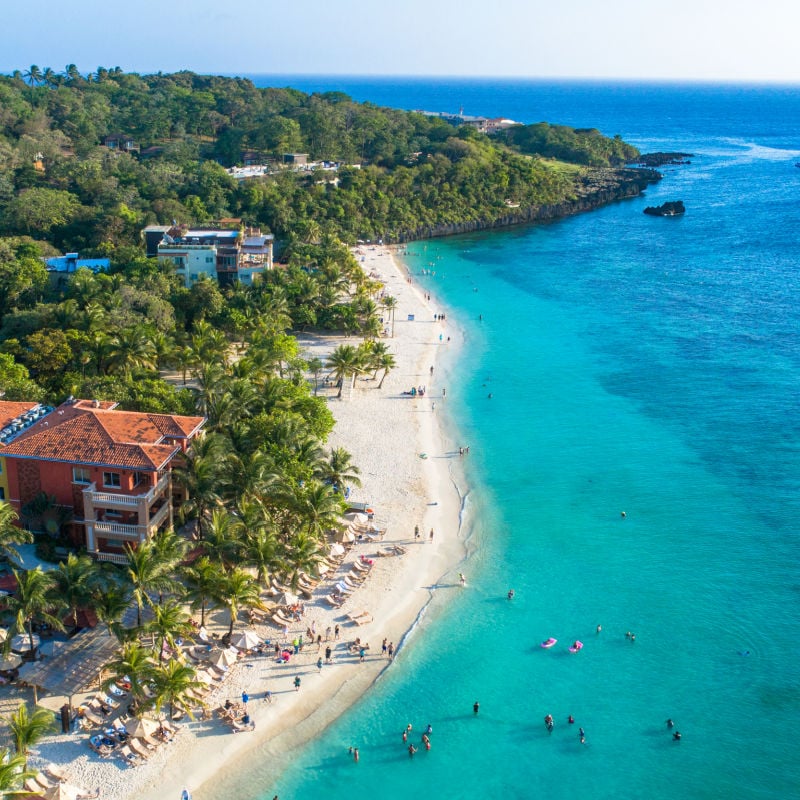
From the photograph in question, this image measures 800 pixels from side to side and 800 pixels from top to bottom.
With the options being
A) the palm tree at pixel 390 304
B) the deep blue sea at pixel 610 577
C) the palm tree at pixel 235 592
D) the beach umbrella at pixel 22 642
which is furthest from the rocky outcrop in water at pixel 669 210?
the beach umbrella at pixel 22 642

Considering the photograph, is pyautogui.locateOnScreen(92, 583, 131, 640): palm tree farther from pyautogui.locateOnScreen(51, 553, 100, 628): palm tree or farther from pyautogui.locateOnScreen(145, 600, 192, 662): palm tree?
pyautogui.locateOnScreen(145, 600, 192, 662): palm tree

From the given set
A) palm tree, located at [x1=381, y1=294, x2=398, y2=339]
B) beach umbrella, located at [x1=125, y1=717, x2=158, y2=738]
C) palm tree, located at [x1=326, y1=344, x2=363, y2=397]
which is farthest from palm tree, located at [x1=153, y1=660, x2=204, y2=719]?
palm tree, located at [x1=381, y1=294, x2=398, y2=339]

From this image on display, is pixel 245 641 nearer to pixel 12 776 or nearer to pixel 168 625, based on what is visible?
pixel 168 625

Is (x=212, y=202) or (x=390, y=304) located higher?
(x=212, y=202)

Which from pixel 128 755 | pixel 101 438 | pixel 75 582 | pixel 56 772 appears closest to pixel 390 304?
pixel 101 438

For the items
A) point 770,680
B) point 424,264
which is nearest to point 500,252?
point 424,264

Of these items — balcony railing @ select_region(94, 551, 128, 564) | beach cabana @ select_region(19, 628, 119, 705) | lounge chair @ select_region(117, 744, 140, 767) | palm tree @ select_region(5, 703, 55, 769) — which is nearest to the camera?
palm tree @ select_region(5, 703, 55, 769)
